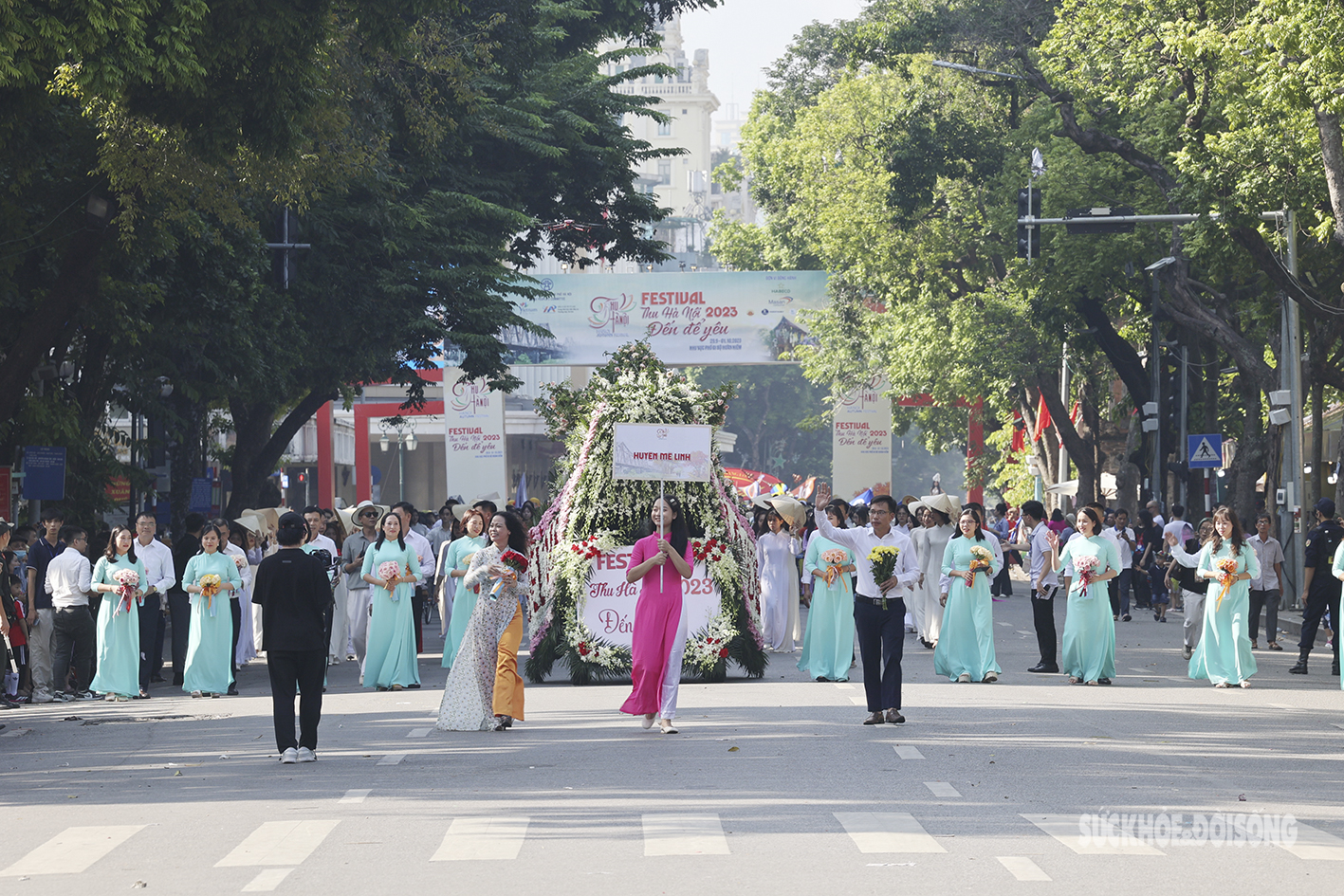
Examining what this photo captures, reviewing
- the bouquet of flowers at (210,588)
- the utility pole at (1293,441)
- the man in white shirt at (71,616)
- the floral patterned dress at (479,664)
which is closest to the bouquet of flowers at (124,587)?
the man in white shirt at (71,616)

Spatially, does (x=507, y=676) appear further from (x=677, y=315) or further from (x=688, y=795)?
(x=677, y=315)

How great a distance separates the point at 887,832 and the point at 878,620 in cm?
490

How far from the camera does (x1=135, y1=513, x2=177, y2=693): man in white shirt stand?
695 inches

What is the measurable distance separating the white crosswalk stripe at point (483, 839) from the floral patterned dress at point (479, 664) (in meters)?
4.15

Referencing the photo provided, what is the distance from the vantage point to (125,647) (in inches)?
672

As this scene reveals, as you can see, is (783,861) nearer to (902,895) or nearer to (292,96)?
(902,895)

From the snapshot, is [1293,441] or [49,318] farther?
[1293,441]

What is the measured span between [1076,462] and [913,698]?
2979cm

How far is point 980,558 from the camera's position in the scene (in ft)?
58.7

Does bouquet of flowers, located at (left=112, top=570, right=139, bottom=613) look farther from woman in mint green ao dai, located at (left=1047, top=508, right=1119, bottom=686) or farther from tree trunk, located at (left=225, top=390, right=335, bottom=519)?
tree trunk, located at (left=225, top=390, right=335, bottom=519)

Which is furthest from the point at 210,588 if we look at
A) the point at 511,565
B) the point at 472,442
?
the point at 472,442

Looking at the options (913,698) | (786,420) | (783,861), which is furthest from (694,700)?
(786,420)

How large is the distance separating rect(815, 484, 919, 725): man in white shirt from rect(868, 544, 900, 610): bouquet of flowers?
3 centimetres

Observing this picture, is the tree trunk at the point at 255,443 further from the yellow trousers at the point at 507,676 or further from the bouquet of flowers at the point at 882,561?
the bouquet of flowers at the point at 882,561
